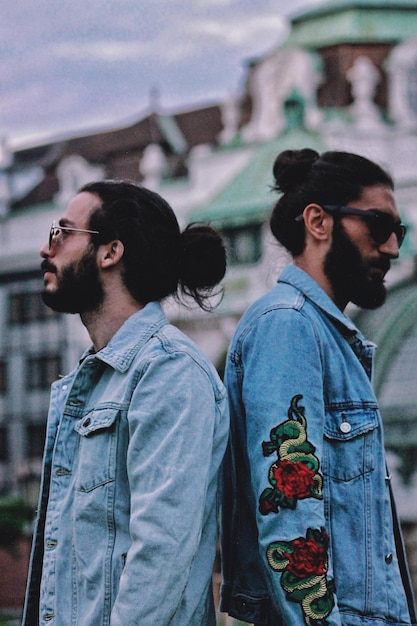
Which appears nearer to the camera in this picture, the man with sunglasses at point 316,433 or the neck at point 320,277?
the man with sunglasses at point 316,433

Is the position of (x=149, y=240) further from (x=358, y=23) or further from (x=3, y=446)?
(x=3, y=446)

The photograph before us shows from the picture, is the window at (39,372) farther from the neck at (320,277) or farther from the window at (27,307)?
the neck at (320,277)

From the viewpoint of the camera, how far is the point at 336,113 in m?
14.4

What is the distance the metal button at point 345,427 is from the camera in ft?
6.85

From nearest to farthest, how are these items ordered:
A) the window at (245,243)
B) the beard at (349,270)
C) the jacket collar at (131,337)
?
the jacket collar at (131,337)
the beard at (349,270)
the window at (245,243)

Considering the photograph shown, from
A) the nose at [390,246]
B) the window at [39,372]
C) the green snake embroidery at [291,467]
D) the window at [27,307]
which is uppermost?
the window at [27,307]

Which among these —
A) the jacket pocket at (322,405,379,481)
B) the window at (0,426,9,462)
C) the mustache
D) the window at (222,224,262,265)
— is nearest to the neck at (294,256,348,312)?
the jacket pocket at (322,405,379,481)

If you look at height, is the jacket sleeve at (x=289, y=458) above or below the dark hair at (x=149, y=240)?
below

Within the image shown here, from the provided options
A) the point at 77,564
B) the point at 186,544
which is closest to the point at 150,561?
the point at 186,544

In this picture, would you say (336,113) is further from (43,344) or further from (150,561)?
(150,561)

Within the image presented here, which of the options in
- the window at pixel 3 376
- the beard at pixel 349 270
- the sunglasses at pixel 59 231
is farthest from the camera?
the window at pixel 3 376

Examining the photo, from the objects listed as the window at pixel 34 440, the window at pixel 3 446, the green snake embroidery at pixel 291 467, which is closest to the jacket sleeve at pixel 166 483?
the green snake embroidery at pixel 291 467

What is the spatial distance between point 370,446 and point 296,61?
42.0 ft

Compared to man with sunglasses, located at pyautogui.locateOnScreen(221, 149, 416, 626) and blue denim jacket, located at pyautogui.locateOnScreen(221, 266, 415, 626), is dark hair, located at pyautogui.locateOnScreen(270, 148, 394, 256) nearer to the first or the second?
man with sunglasses, located at pyautogui.locateOnScreen(221, 149, 416, 626)
